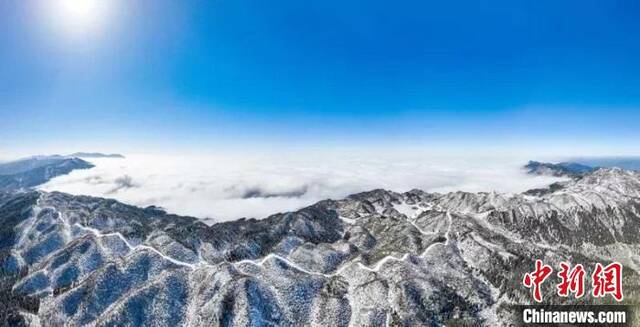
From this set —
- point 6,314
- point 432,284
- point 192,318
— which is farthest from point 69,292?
point 432,284

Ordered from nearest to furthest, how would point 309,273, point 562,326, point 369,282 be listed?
point 562,326, point 369,282, point 309,273

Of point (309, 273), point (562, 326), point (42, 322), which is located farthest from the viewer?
point (309, 273)

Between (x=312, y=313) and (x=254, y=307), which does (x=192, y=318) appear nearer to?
(x=254, y=307)

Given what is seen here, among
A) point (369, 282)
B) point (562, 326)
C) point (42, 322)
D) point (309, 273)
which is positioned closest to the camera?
point (562, 326)

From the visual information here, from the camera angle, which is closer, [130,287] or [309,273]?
[130,287]

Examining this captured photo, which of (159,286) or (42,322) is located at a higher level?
(159,286)

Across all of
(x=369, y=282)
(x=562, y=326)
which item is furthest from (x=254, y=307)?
(x=562, y=326)

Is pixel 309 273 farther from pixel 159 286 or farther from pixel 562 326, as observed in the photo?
pixel 562 326

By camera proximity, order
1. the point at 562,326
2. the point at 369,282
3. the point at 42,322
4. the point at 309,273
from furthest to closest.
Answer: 1. the point at 309,273
2. the point at 369,282
3. the point at 42,322
4. the point at 562,326

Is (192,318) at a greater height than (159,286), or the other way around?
(159,286)
